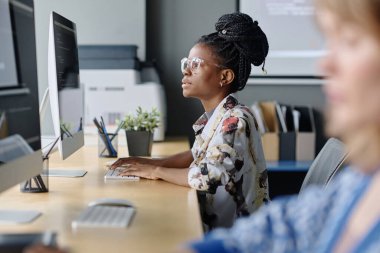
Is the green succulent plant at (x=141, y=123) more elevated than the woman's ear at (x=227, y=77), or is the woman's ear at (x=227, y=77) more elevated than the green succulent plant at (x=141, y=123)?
the woman's ear at (x=227, y=77)

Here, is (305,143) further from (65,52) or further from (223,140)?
(65,52)

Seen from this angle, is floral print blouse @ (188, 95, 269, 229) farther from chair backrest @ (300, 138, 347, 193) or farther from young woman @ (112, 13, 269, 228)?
chair backrest @ (300, 138, 347, 193)

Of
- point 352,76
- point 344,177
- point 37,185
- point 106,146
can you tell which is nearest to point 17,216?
point 37,185

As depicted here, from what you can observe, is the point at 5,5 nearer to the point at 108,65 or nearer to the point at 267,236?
the point at 267,236

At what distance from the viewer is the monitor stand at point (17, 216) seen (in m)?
1.48

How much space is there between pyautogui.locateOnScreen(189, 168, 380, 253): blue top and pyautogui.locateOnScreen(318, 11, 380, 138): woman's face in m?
0.21

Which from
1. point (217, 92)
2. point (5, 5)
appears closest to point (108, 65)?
point (217, 92)

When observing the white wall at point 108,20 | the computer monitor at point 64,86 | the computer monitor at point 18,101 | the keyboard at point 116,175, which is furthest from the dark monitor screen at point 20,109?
the white wall at point 108,20

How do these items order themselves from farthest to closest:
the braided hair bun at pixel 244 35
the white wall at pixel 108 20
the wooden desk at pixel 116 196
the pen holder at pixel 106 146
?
the white wall at pixel 108 20 < the pen holder at pixel 106 146 < the braided hair bun at pixel 244 35 < the wooden desk at pixel 116 196

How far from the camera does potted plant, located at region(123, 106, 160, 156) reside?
110 inches

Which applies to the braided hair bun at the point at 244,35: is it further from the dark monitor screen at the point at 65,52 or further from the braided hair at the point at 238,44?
the dark monitor screen at the point at 65,52

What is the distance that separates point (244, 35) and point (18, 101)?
1.00 m

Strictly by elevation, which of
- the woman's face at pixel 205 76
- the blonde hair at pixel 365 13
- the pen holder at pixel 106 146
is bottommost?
the pen holder at pixel 106 146

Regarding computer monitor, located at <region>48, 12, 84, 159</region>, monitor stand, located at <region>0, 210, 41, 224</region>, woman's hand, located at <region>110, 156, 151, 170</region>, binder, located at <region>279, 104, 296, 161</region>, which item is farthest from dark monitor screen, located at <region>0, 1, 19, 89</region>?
binder, located at <region>279, 104, 296, 161</region>
